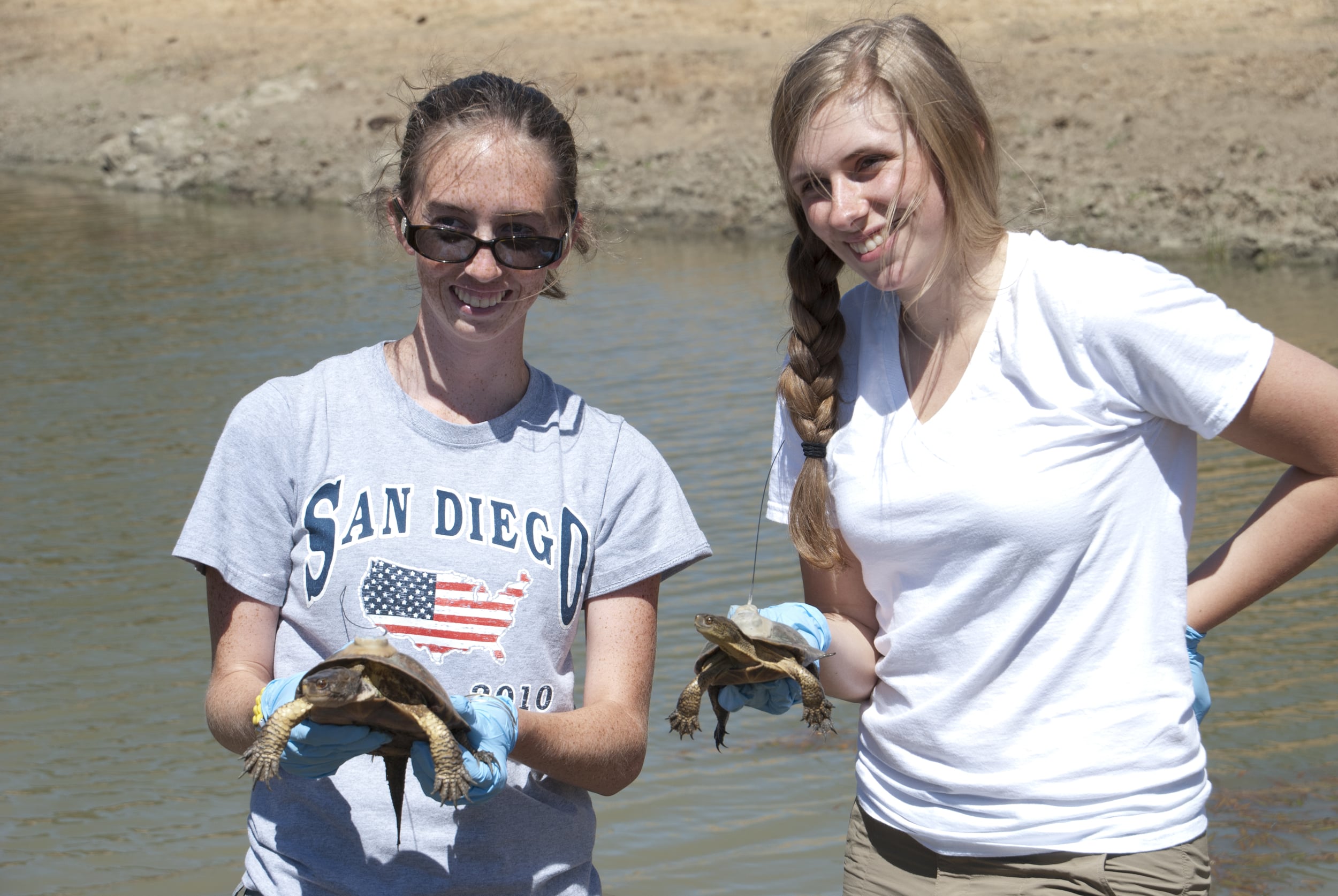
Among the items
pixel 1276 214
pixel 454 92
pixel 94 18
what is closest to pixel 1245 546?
pixel 454 92

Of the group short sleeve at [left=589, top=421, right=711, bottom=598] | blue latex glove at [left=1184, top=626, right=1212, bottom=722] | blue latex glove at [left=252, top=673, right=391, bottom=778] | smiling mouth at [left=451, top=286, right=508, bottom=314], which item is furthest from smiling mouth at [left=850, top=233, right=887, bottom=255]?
blue latex glove at [left=252, top=673, right=391, bottom=778]

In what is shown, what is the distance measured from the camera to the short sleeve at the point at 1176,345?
2.16m

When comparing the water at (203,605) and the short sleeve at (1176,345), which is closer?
the short sleeve at (1176,345)

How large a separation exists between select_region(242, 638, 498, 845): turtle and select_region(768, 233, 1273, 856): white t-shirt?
777 millimetres

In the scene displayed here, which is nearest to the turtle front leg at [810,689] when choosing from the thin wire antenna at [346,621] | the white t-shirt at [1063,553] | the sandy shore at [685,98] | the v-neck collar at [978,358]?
the white t-shirt at [1063,553]

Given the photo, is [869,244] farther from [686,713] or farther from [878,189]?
[686,713]

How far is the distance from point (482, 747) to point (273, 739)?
30cm

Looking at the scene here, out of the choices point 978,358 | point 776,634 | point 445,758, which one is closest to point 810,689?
point 776,634

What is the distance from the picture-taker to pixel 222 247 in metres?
17.2

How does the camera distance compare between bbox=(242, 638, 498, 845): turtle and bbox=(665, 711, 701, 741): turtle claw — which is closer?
bbox=(242, 638, 498, 845): turtle

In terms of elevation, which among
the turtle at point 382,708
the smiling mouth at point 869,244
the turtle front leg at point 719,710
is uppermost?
the smiling mouth at point 869,244

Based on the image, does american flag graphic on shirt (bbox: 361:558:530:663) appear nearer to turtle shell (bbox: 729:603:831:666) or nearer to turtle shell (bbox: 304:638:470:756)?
turtle shell (bbox: 304:638:470:756)

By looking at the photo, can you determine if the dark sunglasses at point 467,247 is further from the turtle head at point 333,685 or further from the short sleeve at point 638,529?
the turtle head at point 333,685

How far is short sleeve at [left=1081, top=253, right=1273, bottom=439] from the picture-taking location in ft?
7.09
